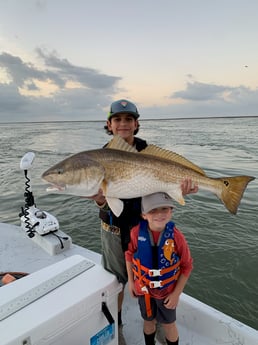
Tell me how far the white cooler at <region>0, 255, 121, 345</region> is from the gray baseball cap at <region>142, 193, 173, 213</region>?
0.76 m

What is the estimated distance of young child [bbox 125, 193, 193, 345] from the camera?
2.75 meters

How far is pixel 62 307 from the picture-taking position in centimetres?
225

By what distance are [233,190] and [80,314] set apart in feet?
6.14

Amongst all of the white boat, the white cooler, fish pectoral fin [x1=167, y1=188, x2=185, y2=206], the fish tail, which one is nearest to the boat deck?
the white boat

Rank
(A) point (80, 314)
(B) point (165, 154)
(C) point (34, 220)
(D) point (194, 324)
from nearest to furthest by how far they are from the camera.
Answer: (A) point (80, 314) < (B) point (165, 154) < (D) point (194, 324) < (C) point (34, 220)

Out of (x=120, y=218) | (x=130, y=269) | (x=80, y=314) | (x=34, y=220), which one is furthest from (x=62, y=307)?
(x=34, y=220)

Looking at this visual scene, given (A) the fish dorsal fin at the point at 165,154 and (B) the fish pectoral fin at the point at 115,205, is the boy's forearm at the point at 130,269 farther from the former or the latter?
(A) the fish dorsal fin at the point at 165,154

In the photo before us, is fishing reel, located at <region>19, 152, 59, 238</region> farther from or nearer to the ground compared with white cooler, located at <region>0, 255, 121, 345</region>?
nearer to the ground

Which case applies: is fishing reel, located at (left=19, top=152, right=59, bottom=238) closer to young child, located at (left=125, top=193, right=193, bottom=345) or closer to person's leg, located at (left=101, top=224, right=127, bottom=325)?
person's leg, located at (left=101, top=224, right=127, bottom=325)

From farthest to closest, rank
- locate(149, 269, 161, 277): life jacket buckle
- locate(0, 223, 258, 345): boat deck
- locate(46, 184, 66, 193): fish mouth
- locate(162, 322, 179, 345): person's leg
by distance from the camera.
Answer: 1. locate(0, 223, 258, 345): boat deck
2. locate(162, 322, 179, 345): person's leg
3. locate(149, 269, 161, 277): life jacket buckle
4. locate(46, 184, 66, 193): fish mouth

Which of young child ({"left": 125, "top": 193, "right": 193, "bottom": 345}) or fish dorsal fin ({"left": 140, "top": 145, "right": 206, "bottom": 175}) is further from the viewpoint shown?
fish dorsal fin ({"left": 140, "top": 145, "right": 206, "bottom": 175})

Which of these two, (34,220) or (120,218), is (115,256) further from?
(34,220)

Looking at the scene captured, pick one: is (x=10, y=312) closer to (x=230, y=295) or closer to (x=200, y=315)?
(x=200, y=315)

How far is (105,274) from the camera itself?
8.96ft
